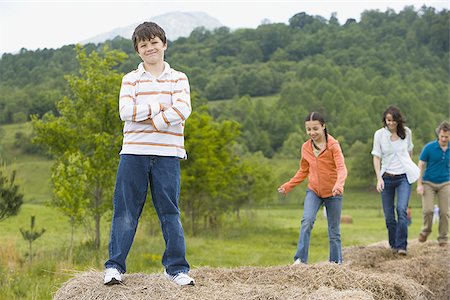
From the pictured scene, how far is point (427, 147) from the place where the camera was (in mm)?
10523

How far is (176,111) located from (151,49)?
660 mm

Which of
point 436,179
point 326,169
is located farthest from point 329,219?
point 436,179

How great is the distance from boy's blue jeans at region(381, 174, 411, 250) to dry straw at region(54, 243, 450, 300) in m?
2.02

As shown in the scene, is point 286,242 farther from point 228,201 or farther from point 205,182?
point 228,201

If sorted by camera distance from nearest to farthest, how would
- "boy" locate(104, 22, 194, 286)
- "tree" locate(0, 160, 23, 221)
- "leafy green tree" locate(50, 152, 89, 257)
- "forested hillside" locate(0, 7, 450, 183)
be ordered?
"boy" locate(104, 22, 194, 286) → "tree" locate(0, 160, 23, 221) → "leafy green tree" locate(50, 152, 89, 257) → "forested hillside" locate(0, 7, 450, 183)

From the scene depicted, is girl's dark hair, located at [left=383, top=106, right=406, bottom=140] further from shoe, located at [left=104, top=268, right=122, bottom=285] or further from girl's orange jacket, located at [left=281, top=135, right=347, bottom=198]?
shoe, located at [left=104, top=268, right=122, bottom=285]

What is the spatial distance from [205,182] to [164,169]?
19.2m

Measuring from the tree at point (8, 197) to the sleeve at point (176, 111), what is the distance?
5.18 m

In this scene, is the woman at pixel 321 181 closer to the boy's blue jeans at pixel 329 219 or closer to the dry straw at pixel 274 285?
the boy's blue jeans at pixel 329 219

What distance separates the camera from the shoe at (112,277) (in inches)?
209

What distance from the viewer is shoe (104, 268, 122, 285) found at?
5.31m

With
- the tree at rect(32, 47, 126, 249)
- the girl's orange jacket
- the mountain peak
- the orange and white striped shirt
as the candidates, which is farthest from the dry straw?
the tree at rect(32, 47, 126, 249)

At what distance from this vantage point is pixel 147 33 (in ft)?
18.2

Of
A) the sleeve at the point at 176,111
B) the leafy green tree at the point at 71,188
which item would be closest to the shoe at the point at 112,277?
the sleeve at the point at 176,111
